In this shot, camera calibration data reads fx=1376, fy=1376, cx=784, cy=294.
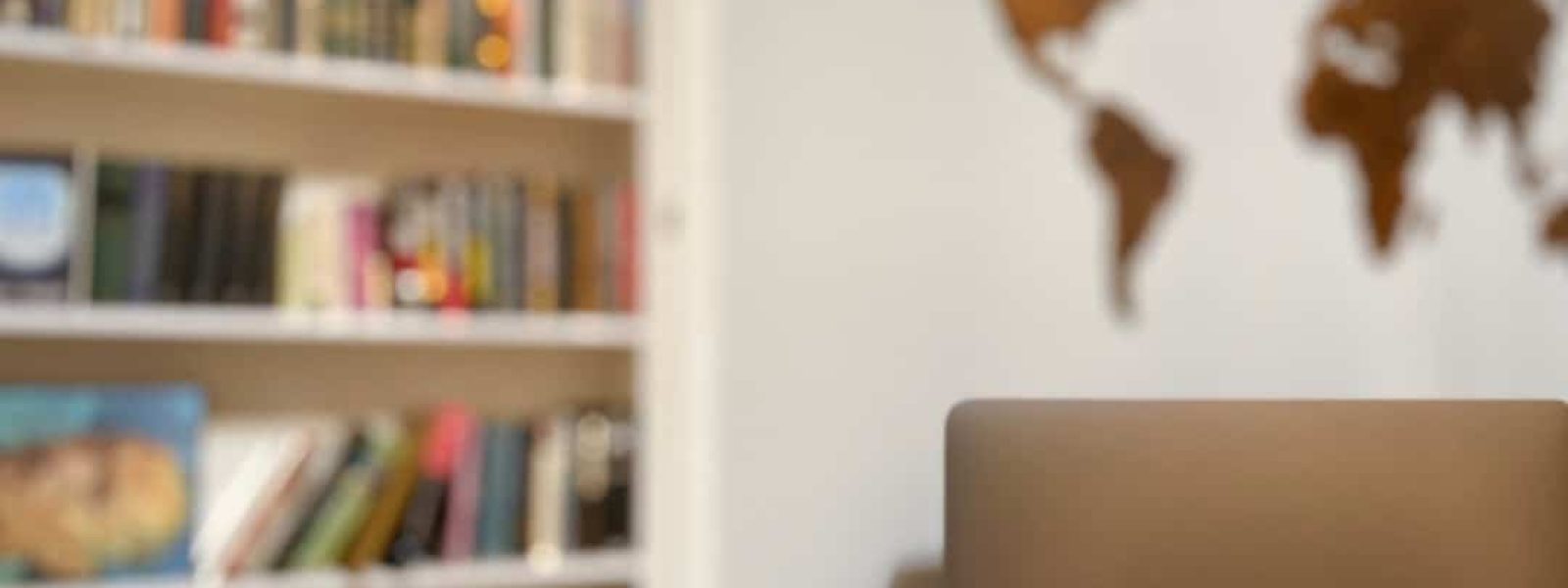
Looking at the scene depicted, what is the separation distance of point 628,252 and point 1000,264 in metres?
0.49

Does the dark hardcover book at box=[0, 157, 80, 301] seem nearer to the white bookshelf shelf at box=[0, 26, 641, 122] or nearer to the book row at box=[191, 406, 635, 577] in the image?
the white bookshelf shelf at box=[0, 26, 641, 122]

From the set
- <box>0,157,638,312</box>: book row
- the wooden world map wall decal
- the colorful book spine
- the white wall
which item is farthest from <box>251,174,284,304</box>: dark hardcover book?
the wooden world map wall decal

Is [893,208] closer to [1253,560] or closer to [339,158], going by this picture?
[1253,560]

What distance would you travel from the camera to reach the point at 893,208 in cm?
138

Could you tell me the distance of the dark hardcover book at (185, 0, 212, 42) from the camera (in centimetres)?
148

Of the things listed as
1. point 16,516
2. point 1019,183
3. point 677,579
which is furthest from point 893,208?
point 16,516

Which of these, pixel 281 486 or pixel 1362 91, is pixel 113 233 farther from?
pixel 1362 91

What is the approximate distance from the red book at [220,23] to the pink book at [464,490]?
0.49m

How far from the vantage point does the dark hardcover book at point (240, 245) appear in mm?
1505

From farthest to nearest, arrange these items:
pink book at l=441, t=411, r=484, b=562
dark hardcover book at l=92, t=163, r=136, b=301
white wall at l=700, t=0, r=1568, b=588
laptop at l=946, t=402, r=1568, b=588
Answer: pink book at l=441, t=411, r=484, b=562 < dark hardcover book at l=92, t=163, r=136, b=301 < white wall at l=700, t=0, r=1568, b=588 < laptop at l=946, t=402, r=1568, b=588

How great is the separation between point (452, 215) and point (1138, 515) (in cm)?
90

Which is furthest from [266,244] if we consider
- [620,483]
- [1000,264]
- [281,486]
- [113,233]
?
[1000,264]

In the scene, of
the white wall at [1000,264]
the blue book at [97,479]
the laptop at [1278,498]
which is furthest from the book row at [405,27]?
the laptop at [1278,498]

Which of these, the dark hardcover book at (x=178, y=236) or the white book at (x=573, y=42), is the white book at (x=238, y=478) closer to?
the dark hardcover book at (x=178, y=236)
